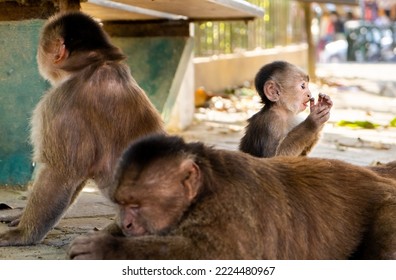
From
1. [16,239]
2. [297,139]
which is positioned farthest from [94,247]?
[297,139]

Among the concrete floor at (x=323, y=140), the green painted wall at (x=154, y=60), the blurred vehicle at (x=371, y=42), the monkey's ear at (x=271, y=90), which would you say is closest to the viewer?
the concrete floor at (x=323, y=140)

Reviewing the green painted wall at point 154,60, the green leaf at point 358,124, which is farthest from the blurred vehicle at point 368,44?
the green painted wall at point 154,60

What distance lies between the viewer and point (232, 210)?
139 inches

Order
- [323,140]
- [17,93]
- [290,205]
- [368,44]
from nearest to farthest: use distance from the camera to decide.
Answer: [290,205] < [17,93] < [323,140] < [368,44]

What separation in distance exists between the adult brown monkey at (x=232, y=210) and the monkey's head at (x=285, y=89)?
89.2 inches

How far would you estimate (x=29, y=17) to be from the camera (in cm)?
625

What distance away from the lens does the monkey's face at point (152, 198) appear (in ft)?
11.4

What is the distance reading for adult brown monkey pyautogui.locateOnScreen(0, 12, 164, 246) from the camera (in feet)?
15.2

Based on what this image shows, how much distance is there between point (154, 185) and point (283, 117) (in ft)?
9.40

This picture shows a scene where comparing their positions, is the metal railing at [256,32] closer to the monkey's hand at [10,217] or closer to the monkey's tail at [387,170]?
the monkey's hand at [10,217]

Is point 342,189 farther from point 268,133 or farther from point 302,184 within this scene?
point 268,133

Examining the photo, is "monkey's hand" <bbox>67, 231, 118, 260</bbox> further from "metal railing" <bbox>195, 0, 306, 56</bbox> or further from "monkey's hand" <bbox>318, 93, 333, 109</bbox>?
"metal railing" <bbox>195, 0, 306, 56</bbox>

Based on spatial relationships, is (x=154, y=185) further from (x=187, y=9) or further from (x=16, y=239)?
(x=187, y=9)

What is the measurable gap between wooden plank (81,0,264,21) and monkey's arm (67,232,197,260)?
3402 mm
